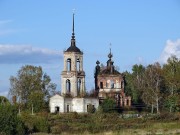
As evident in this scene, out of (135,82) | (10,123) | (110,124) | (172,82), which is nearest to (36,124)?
(10,123)

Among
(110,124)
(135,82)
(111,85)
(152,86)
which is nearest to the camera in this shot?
(110,124)

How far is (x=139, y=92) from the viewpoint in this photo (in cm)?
7638

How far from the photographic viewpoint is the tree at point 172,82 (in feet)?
229

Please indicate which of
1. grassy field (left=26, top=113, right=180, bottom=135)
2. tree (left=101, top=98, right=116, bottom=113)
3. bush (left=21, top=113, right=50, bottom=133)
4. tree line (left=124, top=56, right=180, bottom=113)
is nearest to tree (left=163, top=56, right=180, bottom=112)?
tree line (left=124, top=56, right=180, bottom=113)

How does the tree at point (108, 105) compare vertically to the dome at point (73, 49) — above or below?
below

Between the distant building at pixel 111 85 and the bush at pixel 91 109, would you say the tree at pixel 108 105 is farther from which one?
the distant building at pixel 111 85

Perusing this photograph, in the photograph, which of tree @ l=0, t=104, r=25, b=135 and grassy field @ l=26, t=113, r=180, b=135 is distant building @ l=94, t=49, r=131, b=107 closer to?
grassy field @ l=26, t=113, r=180, b=135

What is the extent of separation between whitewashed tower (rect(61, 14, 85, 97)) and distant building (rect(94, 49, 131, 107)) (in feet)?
7.00

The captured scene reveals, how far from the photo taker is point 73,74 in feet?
236

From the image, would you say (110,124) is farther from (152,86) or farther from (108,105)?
(152,86)

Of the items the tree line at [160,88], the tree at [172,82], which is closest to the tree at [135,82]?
the tree line at [160,88]

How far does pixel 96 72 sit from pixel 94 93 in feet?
18.7

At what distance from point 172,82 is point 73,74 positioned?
9808 millimetres

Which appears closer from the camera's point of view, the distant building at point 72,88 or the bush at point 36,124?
the bush at point 36,124
